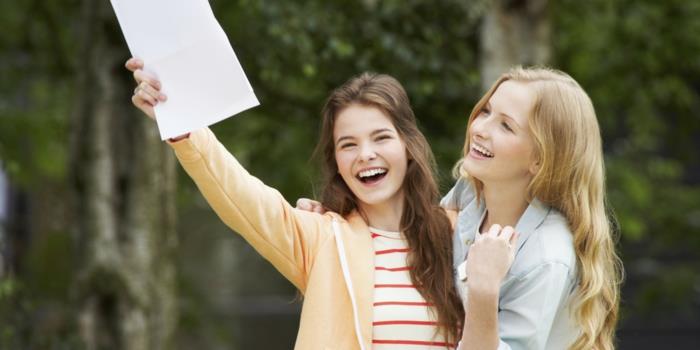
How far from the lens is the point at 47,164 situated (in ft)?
34.4

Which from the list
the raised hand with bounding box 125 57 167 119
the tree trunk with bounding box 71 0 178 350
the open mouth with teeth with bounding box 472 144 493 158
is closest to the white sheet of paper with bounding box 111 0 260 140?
the raised hand with bounding box 125 57 167 119

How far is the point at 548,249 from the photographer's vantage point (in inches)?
117

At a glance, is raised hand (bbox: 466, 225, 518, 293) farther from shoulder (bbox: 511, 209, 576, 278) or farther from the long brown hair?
the long brown hair

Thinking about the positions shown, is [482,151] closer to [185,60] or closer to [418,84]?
[185,60]

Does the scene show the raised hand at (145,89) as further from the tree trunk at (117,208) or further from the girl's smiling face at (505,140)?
the tree trunk at (117,208)

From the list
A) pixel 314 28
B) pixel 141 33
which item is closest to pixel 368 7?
pixel 314 28

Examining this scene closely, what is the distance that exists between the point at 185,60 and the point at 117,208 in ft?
14.3

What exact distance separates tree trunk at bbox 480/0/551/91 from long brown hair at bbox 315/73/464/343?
3.70 m

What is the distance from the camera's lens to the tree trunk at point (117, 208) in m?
6.89

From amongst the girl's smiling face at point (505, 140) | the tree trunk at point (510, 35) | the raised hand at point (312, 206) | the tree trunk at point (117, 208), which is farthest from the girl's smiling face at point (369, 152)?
the tree trunk at point (117, 208)

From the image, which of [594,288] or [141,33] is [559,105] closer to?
[594,288]

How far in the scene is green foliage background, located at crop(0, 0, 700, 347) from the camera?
6410 millimetres

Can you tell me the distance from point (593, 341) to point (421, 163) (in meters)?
0.70

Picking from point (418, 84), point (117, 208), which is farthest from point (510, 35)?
point (117, 208)
